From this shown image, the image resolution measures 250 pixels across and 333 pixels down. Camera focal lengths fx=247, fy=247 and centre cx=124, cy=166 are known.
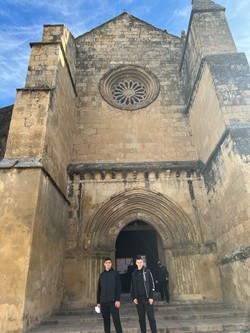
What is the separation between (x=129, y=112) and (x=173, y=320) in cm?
660

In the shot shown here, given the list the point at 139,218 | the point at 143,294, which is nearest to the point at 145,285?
the point at 143,294

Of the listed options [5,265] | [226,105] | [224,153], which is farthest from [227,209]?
[5,265]

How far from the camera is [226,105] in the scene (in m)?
6.06

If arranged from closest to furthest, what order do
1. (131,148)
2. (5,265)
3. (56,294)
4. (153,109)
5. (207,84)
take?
(5,265)
(56,294)
(207,84)
(131,148)
(153,109)

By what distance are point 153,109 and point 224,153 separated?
12.4 feet

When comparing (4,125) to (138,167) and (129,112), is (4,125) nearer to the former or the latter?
(129,112)

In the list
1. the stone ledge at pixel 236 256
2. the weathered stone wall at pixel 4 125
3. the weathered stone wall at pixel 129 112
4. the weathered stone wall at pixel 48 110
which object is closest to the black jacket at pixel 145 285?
the stone ledge at pixel 236 256

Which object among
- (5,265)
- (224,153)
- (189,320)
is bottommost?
(189,320)

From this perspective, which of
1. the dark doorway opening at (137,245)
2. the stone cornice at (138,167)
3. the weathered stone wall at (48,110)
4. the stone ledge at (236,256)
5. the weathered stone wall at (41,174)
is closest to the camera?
the weathered stone wall at (41,174)

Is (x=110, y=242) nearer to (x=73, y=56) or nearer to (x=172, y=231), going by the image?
(x=172, y=231)

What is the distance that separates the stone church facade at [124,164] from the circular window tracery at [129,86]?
0.04 m

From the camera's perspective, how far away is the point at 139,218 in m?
7.41

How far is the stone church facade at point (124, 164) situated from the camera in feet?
16.5

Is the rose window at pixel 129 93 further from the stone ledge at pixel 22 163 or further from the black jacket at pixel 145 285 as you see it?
the black jacket at pixel 145 285
